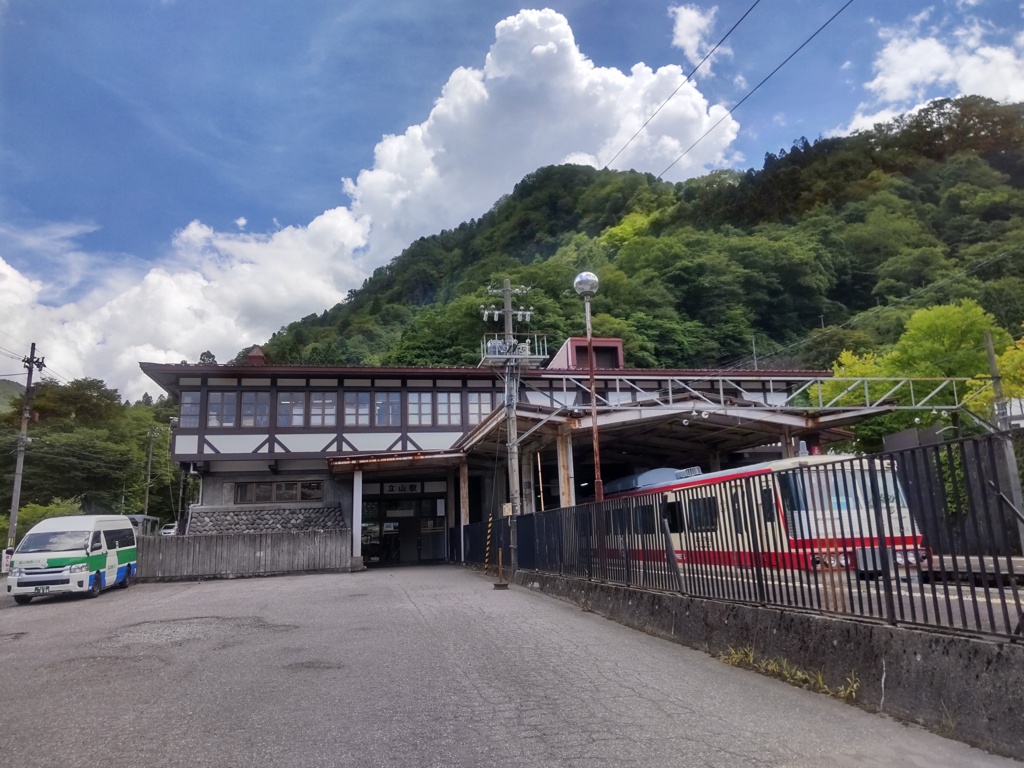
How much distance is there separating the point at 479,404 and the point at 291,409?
8091 millimetres

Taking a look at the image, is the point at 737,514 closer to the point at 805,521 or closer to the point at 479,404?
the point at 805,521

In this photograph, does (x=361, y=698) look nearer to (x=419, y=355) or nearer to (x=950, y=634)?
(x=950, y=634)

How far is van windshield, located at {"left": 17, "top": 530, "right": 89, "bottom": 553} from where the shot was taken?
58.9 feet

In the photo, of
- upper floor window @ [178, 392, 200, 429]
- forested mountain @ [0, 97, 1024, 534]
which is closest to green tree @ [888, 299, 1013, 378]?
forested mountain @ [0, 97, 1024, 534]

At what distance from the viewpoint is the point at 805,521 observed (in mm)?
6523

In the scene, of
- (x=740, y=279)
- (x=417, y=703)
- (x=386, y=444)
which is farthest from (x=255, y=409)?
(x=740, y=279)

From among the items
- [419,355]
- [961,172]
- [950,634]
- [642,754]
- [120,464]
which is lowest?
[642,754]

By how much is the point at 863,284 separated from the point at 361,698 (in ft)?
209

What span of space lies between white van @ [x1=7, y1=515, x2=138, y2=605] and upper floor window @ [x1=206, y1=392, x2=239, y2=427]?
31.3ft

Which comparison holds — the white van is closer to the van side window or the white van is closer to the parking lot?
the van side window

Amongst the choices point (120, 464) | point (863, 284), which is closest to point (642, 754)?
point (120, 464)

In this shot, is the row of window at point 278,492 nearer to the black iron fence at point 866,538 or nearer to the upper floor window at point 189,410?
the upper floor window at point 189,410

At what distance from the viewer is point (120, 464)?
52.5 m

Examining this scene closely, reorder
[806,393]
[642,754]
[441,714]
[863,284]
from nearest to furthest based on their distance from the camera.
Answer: [642,754], [441,714], [806,393], [863,284]
